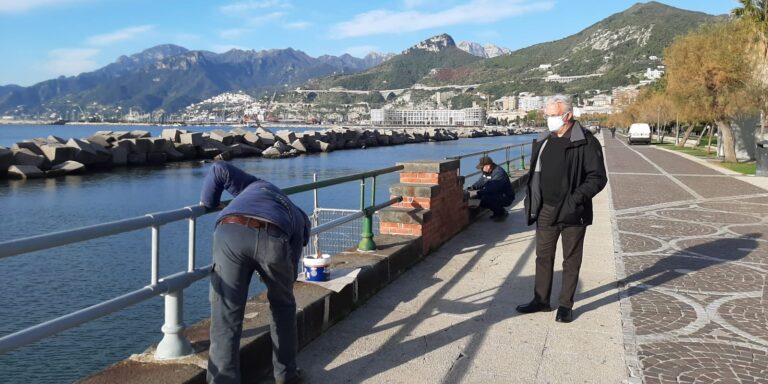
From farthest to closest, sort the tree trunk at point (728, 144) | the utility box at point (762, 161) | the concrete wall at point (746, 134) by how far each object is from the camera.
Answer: the concrete wall at point (746, 134), the tree trunk at point (728, 144), the utility box at point (762, 161)

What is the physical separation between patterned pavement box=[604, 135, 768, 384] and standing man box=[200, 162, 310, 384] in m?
2.45

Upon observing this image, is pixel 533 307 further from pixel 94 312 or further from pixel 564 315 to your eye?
pixel 94 312

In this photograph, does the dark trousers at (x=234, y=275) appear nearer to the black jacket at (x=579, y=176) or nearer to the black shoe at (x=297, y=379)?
the black shoe at (x=297, y=379)

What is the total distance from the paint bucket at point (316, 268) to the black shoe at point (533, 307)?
1714 mm

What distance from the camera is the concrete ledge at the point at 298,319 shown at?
10.8 ft

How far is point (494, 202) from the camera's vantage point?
1053 centimetres

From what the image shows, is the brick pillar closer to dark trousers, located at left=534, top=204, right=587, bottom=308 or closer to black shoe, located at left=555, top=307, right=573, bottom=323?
dark trousers, located at left=534, top=204, right=587, bottom=308

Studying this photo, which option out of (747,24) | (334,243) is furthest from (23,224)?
(747,24)

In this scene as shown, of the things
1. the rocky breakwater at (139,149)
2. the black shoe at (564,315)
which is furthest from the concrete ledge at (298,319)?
the rocky breakwater at (139,149)

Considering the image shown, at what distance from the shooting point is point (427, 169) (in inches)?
310

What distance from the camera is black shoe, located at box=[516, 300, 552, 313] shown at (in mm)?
5352

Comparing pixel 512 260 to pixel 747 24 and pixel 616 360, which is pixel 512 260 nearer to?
pixel 616 360

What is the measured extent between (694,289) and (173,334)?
5017mm

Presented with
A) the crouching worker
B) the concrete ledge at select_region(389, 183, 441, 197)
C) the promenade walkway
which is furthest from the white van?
the concrete ledge at select_region(389, 183, 441, 197)
